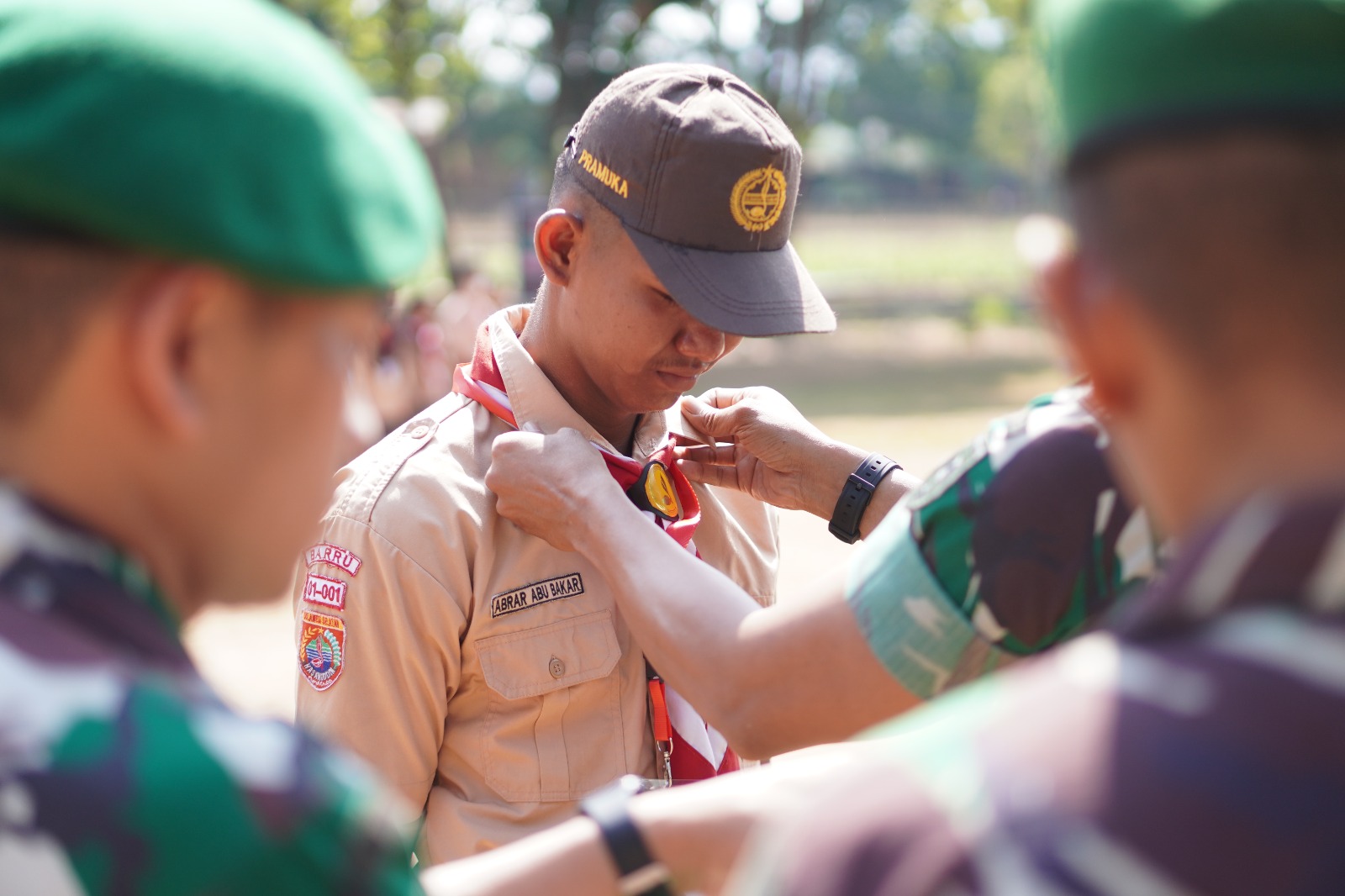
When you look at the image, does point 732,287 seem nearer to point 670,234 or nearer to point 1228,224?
point 670,234

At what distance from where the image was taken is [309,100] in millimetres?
1127

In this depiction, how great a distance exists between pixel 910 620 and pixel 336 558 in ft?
4.01

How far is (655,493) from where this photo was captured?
2.69 meters

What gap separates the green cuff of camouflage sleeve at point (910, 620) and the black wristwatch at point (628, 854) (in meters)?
0.39

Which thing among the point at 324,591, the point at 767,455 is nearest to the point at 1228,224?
the point at 324,591

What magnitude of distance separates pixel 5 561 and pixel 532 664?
1456 millimetres

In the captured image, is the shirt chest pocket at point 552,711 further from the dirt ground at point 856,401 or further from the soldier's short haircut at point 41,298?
the soldier's short haircut at point 41,298

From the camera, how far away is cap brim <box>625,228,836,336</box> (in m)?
2.54

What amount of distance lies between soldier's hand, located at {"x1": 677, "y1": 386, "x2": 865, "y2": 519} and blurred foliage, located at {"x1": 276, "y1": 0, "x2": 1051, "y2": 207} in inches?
32.6

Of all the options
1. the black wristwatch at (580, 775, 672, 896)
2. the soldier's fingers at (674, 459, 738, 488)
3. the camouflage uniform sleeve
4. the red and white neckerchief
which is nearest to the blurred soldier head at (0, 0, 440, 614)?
the camouflage uniform sleeve

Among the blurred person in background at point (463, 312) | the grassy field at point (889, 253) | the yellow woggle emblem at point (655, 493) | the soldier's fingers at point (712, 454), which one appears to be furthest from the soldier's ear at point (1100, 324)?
the grassy field at point (889, 253)

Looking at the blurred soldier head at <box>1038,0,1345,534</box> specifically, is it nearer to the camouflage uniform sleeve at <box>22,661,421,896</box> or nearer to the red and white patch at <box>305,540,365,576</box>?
the camouflage uniform sleeve at <box>22,661,421,896</box>

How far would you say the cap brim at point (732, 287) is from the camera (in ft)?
8.34

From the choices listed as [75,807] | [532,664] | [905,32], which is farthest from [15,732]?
[905,32]
